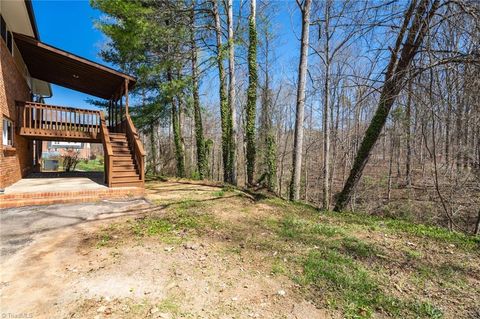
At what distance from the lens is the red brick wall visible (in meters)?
6.61

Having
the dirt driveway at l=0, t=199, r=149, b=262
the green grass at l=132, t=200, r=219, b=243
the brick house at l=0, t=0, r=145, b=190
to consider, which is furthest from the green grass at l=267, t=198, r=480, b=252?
the brick house at l=0, t=0, r=145, b=190

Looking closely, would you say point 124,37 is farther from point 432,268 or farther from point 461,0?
point 432,268

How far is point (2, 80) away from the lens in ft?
21.8

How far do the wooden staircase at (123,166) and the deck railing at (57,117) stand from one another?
100 cm

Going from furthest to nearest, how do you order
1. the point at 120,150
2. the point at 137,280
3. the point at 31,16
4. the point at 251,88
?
the point at 251,88 < the point at 120,150 < the point at 31,16 < the point at 137,280

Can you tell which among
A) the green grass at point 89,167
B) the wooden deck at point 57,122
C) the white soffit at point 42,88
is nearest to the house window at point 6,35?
the wooden deck at point 57,122

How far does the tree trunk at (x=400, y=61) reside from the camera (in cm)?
389

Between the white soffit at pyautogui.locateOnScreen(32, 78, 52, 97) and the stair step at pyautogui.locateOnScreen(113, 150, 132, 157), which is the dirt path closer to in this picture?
the stair step at pyautogui.locateOnScreen(113, 150, 132, 157)

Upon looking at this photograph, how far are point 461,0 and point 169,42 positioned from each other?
1006 cm

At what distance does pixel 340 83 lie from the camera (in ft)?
40.4

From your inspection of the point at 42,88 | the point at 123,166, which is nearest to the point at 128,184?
the point at 123,166

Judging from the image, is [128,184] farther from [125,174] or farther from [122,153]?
[122,153]

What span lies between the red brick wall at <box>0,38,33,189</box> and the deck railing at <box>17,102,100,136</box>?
42 centimetres

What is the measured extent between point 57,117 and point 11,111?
170cm
